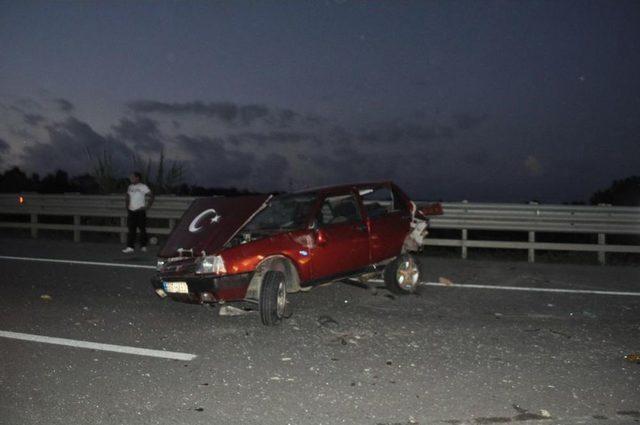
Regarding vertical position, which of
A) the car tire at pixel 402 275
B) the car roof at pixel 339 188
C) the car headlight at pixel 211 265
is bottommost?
the car tire at pixel 402 275

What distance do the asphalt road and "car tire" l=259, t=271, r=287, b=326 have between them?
136mm

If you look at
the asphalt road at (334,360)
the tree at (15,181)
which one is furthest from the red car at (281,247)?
the tree at (15,181)

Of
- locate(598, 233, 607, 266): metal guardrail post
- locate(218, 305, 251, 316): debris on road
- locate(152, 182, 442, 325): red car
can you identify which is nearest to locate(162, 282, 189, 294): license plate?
locate(152, 182, 442, 325): red car

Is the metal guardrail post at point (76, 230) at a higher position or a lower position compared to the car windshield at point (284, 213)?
lower

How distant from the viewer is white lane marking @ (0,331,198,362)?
5.57 metres

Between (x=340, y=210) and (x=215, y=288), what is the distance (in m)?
2.17

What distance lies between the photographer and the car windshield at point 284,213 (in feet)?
25.0

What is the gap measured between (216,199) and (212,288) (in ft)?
5.45

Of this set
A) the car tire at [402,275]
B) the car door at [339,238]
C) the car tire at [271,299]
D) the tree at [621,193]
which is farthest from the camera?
the tree at [621,193]

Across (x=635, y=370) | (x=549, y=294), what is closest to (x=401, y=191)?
(x=549, y=294)

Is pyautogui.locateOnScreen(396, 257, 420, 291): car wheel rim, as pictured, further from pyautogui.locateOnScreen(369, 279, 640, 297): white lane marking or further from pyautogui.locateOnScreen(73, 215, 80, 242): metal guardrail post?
pyautogui.locateOnScreen(73, 215, 80, 242): metal guardrail post

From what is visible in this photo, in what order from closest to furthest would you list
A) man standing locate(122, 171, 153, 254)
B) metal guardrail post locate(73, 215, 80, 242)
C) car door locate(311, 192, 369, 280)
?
car door locate(311, 192, 369, 280), man standing locate(122, 171, 153, 254), metal guardrail post locate(73, 215, 80, 242)

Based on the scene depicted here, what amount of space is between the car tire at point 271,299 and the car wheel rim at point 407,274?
2.14 metres

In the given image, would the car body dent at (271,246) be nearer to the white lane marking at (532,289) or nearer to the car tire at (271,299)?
the car tire at (271,299)
